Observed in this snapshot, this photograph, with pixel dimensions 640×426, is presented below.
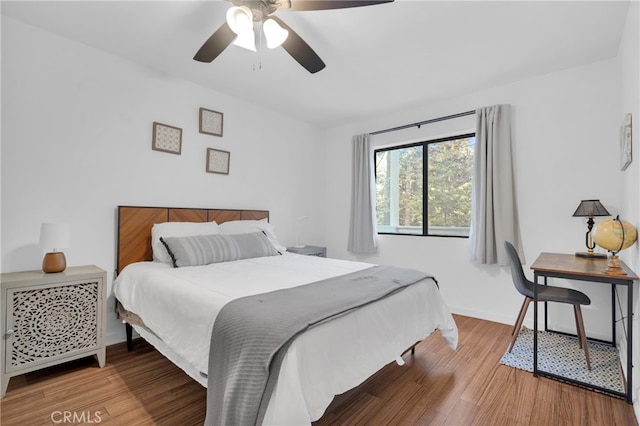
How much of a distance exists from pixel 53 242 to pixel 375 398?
7.87ft

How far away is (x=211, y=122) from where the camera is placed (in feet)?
11.0

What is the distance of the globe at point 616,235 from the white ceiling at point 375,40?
4.75 feet

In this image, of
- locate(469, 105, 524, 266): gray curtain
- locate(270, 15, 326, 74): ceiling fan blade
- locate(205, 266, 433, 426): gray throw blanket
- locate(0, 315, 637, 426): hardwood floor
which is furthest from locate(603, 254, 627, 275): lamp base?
locate(270, 15, 326, 74): ceiling fan blade

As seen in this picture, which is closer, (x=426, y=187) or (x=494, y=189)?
(x=494, y=189)

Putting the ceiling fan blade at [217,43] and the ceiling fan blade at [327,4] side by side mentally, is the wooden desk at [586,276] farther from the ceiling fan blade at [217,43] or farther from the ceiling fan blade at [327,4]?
the ceiling fan blade at [217,43]

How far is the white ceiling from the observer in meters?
2.06

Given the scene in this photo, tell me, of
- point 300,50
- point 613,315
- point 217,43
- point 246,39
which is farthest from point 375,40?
point 613,315

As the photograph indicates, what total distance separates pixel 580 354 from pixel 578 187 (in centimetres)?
146

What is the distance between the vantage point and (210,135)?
3.38 metres

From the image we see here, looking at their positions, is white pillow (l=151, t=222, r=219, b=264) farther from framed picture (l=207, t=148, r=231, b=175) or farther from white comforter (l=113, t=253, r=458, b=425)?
framed picture (l=207, t=148, r=231, b=175)

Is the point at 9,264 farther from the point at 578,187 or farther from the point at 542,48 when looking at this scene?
the point at 578,187

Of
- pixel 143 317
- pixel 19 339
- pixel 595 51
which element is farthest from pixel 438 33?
pixel 19 339

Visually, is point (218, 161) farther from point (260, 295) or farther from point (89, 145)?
point (260, 295)

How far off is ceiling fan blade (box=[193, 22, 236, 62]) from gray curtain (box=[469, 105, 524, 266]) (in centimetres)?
268
